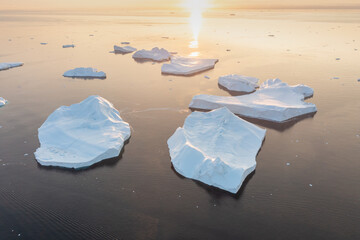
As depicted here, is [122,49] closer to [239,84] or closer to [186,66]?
[186,66]

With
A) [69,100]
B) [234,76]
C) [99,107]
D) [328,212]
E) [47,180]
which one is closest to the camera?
[328,212]

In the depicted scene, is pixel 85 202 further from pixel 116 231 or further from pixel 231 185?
pixel 231 185

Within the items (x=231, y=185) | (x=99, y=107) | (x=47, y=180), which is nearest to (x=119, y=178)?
(x=47, y=180)

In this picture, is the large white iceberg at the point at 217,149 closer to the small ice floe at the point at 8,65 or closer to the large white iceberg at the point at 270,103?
the large white iceberg at the point at 270,103

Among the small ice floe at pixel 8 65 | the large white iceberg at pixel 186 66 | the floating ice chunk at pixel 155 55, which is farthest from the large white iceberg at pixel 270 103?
the small ice floe at pixel 8 65

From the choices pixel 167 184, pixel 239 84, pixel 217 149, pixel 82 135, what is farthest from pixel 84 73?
pixel 167 184

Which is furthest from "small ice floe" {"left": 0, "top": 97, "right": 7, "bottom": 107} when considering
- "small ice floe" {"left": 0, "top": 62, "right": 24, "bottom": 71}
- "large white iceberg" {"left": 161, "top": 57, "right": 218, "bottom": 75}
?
"large white iceberg" {"left": 161, "top": 57, "right": 218, "bottom": 75}

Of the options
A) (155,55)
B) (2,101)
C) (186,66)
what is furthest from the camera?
(155,55)
